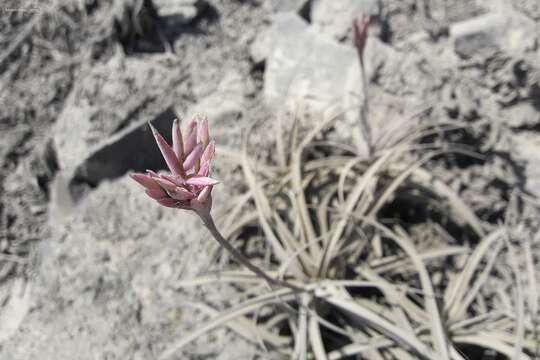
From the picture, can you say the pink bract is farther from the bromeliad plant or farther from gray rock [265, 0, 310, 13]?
gray rock [265, 0, 310, 13]

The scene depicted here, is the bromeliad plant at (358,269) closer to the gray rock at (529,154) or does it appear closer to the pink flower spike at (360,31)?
the gray rock at (529,154)

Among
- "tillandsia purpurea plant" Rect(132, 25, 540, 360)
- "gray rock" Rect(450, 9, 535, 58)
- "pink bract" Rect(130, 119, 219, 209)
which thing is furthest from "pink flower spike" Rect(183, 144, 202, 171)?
"gray rock" Rect(450, 9, 535, 58)

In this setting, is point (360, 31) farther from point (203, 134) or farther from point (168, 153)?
point (168, 153)

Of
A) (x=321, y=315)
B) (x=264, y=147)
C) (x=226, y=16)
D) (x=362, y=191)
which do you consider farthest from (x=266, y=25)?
(x=321, y=315)

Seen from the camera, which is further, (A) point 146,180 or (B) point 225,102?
(B) point 225,102

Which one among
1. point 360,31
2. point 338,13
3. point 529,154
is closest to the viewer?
point 360,31

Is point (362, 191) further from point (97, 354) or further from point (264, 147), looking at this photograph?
point (97, 354)

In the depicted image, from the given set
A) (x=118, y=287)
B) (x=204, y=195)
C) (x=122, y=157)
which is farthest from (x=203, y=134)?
(x=122, y=157)
